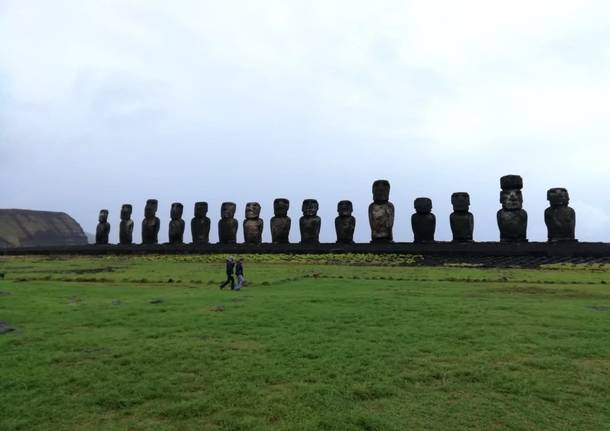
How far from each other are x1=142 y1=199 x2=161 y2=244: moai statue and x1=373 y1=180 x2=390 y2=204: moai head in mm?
13879

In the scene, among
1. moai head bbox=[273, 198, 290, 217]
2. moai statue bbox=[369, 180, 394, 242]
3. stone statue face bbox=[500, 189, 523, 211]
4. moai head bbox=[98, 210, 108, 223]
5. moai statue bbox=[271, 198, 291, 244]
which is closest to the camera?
stone statue face bbox=[500, 189, 523, 211]

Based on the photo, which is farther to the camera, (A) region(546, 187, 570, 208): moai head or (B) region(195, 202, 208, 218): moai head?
(B) region(195, 202, 208, 218): moai head

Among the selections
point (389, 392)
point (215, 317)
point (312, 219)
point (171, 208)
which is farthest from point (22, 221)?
point (389, 392)

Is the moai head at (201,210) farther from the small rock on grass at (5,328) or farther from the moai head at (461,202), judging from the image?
the small rock on grass at (5,328)

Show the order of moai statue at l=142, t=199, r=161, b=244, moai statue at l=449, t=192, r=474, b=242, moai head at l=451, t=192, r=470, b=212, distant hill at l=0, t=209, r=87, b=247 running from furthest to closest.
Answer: distant hill at l=0, t=209, r=87, b=247 → moai statue at l=142, t=199, r=161, b=244 → moai head at l=451, t=192, r=470, b=212 → moai statue at l=449, t=192, r=474, b=242

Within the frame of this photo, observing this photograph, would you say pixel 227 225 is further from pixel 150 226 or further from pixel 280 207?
pixel 150 226

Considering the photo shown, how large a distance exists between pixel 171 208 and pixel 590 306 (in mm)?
25828

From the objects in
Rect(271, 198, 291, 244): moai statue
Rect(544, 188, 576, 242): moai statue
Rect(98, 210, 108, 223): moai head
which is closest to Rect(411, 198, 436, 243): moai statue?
Rect(544, 188, 576, 242): moai statue

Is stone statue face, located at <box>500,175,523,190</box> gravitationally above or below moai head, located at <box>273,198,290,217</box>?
above

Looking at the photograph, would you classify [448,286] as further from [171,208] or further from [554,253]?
[171,208]

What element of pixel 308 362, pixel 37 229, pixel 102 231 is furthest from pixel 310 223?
pixel 37 229

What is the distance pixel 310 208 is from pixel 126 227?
1291 cm

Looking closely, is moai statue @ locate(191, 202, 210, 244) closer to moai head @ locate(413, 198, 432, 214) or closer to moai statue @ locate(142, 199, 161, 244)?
moai statue @ locate(142, 199, 161, 244)

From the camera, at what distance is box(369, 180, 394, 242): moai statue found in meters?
24.7
